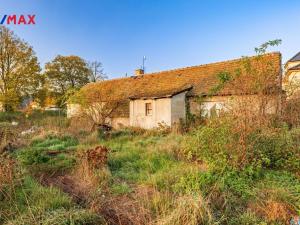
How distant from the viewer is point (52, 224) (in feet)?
11.8

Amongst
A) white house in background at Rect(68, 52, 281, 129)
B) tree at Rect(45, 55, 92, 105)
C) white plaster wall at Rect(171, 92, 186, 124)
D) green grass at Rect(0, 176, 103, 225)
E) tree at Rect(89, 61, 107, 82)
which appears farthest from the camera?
tree at Rect(89, 61, 107, 82)

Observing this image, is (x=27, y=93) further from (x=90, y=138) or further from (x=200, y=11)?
(x=200, y=11)

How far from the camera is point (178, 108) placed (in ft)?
55.9

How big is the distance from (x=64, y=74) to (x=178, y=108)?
103 ft

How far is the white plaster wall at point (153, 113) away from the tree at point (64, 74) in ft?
83.8

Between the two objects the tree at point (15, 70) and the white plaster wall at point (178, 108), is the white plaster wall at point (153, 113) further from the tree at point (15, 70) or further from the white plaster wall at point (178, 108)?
the tree at point (15, 70)

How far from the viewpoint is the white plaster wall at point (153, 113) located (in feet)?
55.1

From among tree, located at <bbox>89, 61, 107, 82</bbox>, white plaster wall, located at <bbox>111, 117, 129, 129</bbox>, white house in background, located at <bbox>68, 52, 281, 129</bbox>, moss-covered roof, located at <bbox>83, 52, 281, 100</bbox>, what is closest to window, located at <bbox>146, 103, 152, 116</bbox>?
white house in background, located at <bbox>68, 52, 281, 129</bbox>

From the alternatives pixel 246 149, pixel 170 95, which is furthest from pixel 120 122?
pixel 246 149

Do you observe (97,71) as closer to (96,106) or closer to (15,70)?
(15,70)

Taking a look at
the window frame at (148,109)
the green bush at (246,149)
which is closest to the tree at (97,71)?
the window frame at (148,109)

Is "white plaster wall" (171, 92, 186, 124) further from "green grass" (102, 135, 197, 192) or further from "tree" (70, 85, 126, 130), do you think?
"green grass" (102, 135, 197, 192)

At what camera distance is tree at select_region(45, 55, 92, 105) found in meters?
41.6

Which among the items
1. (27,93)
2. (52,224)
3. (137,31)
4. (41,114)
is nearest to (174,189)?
(52,224)
